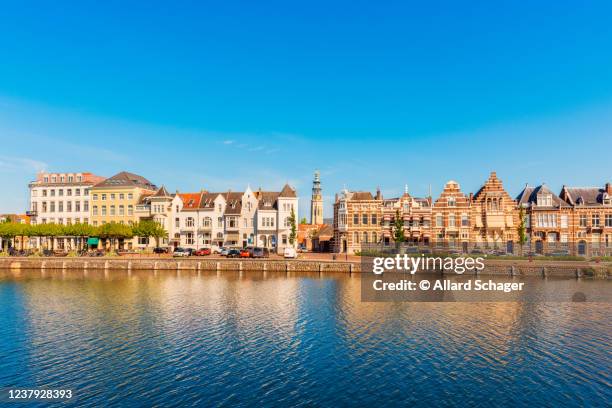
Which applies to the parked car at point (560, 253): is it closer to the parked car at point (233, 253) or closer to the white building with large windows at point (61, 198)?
the parked car at point (233, 253)

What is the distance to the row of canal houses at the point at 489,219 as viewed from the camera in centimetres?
7844

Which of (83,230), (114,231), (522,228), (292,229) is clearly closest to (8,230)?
(83,230)

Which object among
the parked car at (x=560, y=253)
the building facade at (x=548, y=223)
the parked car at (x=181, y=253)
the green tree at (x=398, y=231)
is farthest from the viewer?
the building facade at (x=548, y=223)

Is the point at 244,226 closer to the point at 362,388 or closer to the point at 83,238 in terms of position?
the point at 83,238

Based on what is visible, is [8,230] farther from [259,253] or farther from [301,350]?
[301,350]

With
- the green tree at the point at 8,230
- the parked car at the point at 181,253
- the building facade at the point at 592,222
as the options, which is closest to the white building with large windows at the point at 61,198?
the green tree at the point at 8,230

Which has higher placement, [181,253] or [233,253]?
[181,253]

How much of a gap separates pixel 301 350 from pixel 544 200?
2932 inches

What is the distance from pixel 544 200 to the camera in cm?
8100

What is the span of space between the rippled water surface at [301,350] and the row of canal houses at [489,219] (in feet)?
132

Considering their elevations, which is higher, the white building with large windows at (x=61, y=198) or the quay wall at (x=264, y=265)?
the white building with large windows at (x=61, y=198)

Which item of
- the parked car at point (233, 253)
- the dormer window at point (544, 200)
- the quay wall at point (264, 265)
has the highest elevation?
the dormer window at point (544, 200)

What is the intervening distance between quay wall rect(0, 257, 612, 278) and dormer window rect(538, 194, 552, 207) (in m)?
18.9

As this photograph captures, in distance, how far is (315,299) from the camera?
4331 centimetres
